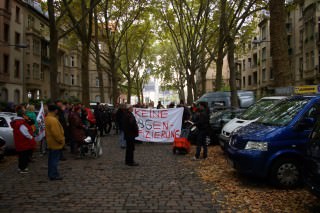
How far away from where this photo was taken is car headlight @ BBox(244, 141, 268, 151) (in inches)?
283

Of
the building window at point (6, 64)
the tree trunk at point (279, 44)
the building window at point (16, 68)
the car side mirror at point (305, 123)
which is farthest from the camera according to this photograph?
the building window at point (16, 68)

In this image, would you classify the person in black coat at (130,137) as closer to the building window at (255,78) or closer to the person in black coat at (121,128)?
the person in black coat at (121,128)

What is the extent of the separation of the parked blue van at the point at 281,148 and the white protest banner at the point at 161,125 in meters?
8.15

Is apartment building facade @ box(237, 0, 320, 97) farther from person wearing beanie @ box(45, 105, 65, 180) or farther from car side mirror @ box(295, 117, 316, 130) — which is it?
person wearing beanie @ box(45, 105, 65, 180)

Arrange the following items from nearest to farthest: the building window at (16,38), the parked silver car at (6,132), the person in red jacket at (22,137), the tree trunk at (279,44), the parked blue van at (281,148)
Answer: the parked blue van at (281,148) → the person in red jacket at (22,137) → the parked silver car at (6,132) → the tree trunk at (279,44) → the building window at (16,38)

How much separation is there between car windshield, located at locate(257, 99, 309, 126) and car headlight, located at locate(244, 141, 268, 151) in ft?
2.24

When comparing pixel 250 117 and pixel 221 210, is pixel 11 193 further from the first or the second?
pixel 250 117

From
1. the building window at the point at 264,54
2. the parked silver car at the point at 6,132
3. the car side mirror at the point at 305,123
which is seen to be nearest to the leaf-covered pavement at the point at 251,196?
the car side mirror at the point at 305,123

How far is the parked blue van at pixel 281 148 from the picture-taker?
23.5 feet

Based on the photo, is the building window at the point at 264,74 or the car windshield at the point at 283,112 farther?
the building window at the point at 264,74

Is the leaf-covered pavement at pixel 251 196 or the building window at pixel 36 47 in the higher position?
the building window at pixel 36 47

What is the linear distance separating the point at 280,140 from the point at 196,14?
21230 mm

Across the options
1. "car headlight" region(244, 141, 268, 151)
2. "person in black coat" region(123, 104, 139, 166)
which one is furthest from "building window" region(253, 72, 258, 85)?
"car headlight" region(244, 141, 268, 151)

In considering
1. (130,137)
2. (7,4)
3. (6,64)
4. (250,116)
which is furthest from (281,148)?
(7,4)
